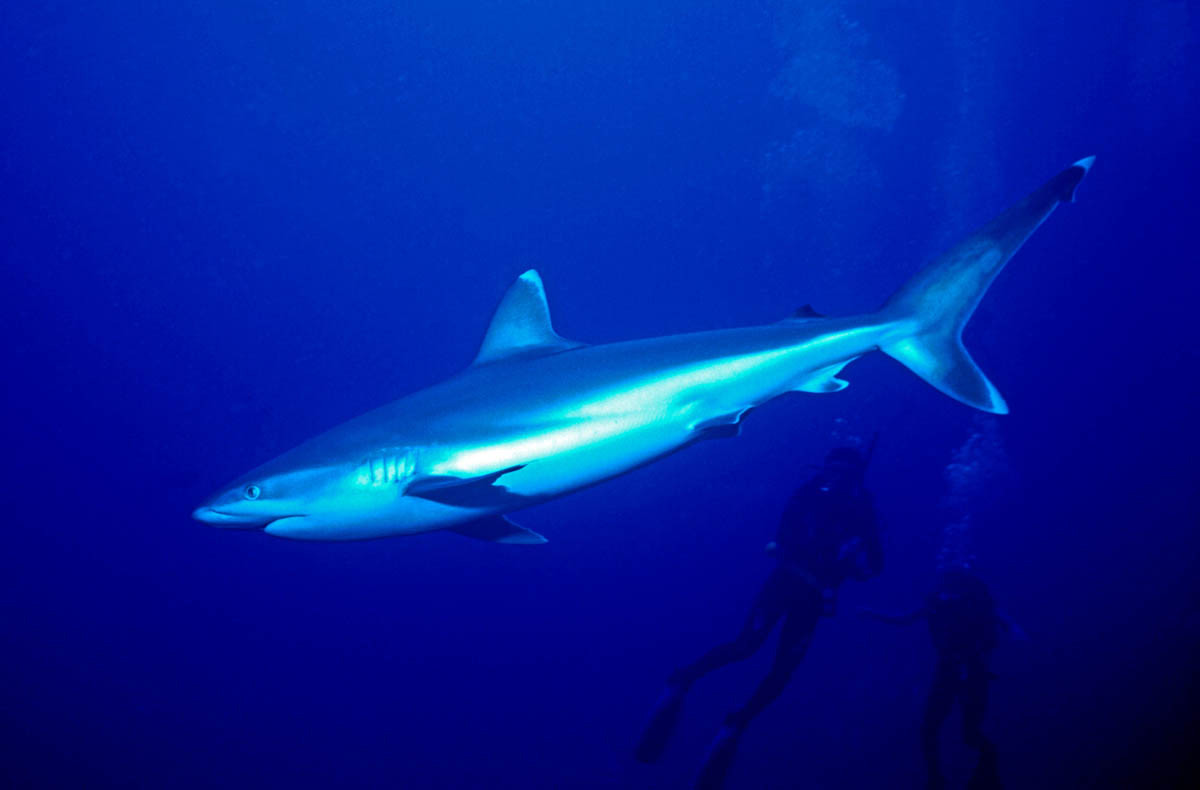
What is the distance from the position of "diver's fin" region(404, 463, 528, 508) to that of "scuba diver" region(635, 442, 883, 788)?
4.87 meters

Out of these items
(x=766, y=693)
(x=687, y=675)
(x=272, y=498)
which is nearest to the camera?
(x=272, y=498)

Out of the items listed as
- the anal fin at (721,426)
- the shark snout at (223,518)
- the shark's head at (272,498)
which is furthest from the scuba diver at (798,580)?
the shark snout at (223,518)

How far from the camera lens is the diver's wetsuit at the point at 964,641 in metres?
7.95

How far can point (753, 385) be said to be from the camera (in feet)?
11.6

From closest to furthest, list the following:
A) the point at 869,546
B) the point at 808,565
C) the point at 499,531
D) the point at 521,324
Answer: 1. the point at 499,531
2. the point at 521,324
3. the point at 869,546
4. the point at 808,565

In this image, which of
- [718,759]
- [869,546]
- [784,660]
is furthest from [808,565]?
[718,759]

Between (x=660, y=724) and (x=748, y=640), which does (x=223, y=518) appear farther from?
(x=748, y=640)

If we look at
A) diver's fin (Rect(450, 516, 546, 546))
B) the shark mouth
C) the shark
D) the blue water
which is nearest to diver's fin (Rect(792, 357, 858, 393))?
the shark

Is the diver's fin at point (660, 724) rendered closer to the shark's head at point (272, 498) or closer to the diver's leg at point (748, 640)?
the diver's leg at point (748, 640)

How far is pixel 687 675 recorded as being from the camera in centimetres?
798

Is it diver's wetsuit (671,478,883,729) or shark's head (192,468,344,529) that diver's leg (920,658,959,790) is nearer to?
diver's wetsuit (671,478,883,729)

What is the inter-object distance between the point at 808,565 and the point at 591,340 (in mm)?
28043

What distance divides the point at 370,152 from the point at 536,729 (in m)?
37.1

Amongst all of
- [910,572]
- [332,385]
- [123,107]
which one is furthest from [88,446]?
[910,572]
